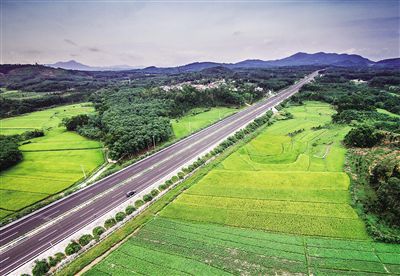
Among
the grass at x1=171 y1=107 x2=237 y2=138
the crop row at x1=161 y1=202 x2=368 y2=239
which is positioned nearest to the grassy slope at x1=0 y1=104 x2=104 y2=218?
the crop row at x1=161 y1=202 x2=368 y2=239

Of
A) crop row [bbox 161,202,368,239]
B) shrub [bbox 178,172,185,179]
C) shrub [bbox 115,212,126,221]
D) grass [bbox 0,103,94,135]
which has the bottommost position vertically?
crop row [bbox 161,202,368,239]

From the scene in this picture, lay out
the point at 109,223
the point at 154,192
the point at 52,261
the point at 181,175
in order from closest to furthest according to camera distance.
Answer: the point at 52,261 → the point at 109,223 → the point at 154,192 → the point at 181,175

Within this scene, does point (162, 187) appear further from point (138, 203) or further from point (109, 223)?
point (109, 223)

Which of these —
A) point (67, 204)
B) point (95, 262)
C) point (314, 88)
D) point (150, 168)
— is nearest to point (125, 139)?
point (150, 168)

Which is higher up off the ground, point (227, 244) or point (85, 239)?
point (85, 239)

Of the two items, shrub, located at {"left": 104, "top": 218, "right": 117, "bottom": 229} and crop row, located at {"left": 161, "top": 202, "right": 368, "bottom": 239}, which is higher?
shrub, located at {"left": 104, "top": 218, "right": 117, "bottom": 229}

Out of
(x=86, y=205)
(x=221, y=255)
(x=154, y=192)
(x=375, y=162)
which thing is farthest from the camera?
(x=375, y=162)

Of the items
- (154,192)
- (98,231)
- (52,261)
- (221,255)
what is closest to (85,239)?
(98,231)

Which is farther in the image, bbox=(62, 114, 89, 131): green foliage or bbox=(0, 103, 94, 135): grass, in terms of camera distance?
bbox=(0, 103, 94, 135): grass

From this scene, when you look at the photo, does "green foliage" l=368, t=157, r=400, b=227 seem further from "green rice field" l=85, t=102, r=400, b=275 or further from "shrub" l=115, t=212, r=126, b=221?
"shrub" l=115, t=212, r=126, b=221
